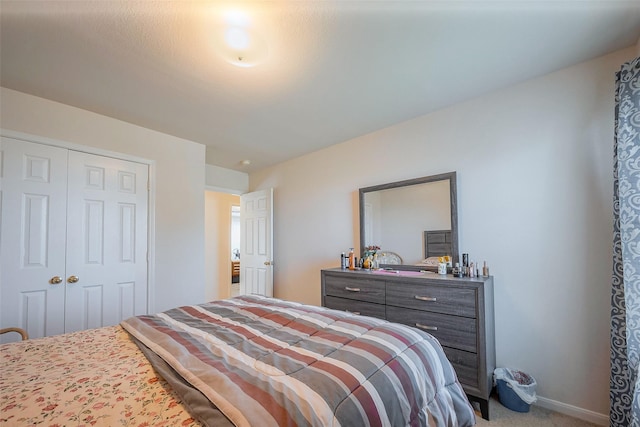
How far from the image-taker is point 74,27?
1.55m

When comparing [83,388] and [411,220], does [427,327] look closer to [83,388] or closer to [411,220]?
[411,220]

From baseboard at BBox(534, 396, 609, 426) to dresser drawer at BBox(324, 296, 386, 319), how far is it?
1.26 metres

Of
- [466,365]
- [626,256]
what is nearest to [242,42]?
[626,256]

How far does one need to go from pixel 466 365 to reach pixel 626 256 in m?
1.17

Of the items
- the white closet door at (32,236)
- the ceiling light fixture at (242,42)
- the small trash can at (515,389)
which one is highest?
the ceiling light fixture at (242,42)

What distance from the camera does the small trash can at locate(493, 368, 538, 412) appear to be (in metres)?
1.93

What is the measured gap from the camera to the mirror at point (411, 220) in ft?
8.19

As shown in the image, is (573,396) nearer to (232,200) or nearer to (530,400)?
(530,400)

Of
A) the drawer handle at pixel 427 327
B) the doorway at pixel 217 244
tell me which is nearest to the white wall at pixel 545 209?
the drawer handle at pixel 427 327

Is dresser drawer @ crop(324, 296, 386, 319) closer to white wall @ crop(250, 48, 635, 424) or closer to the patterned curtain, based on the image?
white wall @ crop(250, 48, 635, 424)

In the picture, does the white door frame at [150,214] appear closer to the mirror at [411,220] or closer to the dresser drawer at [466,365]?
the mirror at [411,220]

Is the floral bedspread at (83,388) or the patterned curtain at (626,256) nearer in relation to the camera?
the floral bedspread at (83,388)

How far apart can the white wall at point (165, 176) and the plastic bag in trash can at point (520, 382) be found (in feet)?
9.93

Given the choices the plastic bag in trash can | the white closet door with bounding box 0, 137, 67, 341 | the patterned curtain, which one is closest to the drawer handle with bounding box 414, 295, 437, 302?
the plastic bag in trash can
